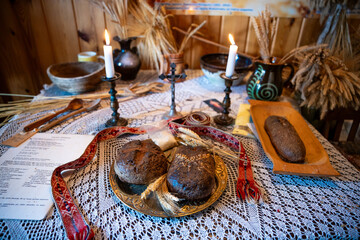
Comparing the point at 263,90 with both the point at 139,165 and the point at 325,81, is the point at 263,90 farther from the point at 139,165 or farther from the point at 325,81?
the point at 139,165

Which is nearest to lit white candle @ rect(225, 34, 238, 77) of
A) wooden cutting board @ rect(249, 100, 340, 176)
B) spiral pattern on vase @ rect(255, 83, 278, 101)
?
wooden cutting board @ rect(249, 100, 340, 176)

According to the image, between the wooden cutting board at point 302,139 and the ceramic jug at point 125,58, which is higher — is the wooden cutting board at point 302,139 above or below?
below

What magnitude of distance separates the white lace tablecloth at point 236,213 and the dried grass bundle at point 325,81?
0.36m

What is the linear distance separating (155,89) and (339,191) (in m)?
1.02

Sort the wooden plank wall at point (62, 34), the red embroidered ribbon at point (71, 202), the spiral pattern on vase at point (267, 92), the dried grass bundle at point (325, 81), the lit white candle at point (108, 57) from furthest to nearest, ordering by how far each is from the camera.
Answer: the wooden plank wall at point (62, 34)
the spiral pattern on vase at point (267, 92)
the dried grass bundle at point (325, 81)
the lit white candle at point (108, 57)
the red embroidered ribbon at point (71, 202)

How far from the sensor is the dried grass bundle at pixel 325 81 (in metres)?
0.99

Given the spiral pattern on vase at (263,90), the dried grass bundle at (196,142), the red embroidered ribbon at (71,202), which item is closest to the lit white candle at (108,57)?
the red embroidered ribbon at (71,202)

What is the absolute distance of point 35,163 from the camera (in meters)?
0.71

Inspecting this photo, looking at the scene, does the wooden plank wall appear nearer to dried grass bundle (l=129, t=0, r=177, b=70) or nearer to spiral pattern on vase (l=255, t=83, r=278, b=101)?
dried grass bundle (l=129, t=0, r=177, b=70)

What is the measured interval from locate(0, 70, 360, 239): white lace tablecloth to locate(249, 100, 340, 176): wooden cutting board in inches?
2.2

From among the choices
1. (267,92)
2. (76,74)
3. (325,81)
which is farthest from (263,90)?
(76,74)

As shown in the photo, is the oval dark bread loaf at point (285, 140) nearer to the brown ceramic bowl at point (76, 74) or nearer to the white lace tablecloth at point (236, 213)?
the white lace tablecloth at point (236, 213)

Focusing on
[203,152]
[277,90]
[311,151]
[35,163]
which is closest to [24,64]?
[35,163]

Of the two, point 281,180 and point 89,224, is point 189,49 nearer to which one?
point 281,180
